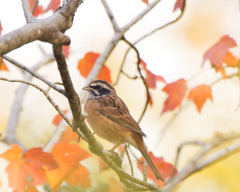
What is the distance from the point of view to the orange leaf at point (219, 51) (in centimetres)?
444

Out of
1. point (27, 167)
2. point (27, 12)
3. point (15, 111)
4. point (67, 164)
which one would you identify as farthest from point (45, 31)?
point (15, 111)

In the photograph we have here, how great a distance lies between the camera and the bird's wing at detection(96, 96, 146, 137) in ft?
15.1

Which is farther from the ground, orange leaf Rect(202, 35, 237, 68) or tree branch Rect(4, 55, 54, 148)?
tree branch Rect(4, 55, 54, 148)

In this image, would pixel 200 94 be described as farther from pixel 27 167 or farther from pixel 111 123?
pixel 27 167

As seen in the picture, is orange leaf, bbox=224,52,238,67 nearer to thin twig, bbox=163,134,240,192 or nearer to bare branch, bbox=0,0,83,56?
thin twig, bbox=163,134,240,192

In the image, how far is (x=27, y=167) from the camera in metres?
3.35

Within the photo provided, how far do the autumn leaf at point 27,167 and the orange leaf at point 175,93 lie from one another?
241 centimetres

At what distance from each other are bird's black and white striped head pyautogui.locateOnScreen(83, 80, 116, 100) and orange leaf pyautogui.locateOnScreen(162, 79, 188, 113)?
45.6 inches

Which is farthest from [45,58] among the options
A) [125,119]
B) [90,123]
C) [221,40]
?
[221,40]

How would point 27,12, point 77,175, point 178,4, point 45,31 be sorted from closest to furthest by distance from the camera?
point 45,31 < point 27,12 < point 77,175 < point 178,4

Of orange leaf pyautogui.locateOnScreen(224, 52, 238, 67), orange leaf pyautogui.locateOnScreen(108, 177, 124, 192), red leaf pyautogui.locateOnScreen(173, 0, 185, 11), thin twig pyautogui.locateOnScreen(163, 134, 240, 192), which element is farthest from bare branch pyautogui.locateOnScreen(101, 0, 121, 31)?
orange leaf pyautogui.locateOnScreen(108, 177, 124, 192)

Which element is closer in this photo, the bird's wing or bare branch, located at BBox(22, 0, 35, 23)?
bare branch, located at BBox(22, 0, 35, 23)

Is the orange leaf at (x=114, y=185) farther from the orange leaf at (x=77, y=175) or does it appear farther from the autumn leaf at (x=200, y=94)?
the autumn leaf at (x=200, y=94)

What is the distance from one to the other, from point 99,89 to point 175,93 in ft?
Answer: 4.81
